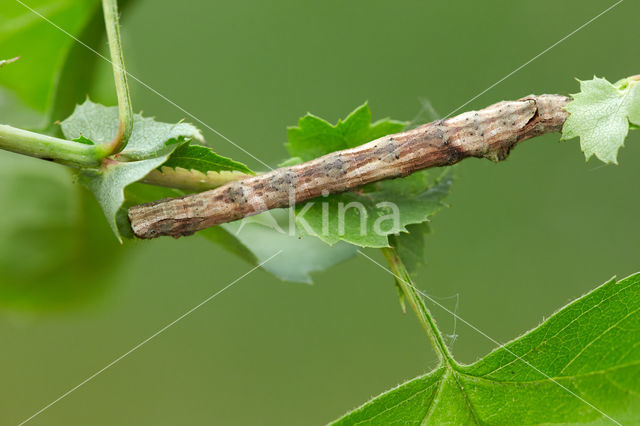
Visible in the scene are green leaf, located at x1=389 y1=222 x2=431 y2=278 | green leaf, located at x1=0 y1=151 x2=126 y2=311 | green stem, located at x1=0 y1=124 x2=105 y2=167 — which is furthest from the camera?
green leaf, located at x1=0 y1=151 x2=126 y2=311

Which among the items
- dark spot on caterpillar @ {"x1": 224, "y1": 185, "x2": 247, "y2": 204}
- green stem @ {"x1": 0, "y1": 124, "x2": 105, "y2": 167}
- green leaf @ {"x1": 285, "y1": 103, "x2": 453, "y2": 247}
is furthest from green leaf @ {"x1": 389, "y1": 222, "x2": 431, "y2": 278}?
green stem @ {"x1": 0, "y1": 124, "x2": 105, "y2": 167}

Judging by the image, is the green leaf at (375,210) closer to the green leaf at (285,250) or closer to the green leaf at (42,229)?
the green leaf at (285,250)

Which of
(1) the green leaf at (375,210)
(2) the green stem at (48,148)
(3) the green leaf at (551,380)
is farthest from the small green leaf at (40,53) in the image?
(3) the green leaf at (551,380)

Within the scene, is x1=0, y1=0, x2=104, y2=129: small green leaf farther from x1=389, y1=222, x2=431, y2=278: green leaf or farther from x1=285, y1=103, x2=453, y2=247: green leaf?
x1=389, y1=222, x2=431, y2=278: green leaf

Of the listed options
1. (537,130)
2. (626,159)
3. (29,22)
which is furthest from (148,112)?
(626,159)

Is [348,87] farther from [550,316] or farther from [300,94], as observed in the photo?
[550,316]

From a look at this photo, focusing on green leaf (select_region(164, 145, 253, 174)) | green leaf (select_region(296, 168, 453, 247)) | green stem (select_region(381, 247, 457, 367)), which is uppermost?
green leaf (select_region(164, 145, 253, 174))
